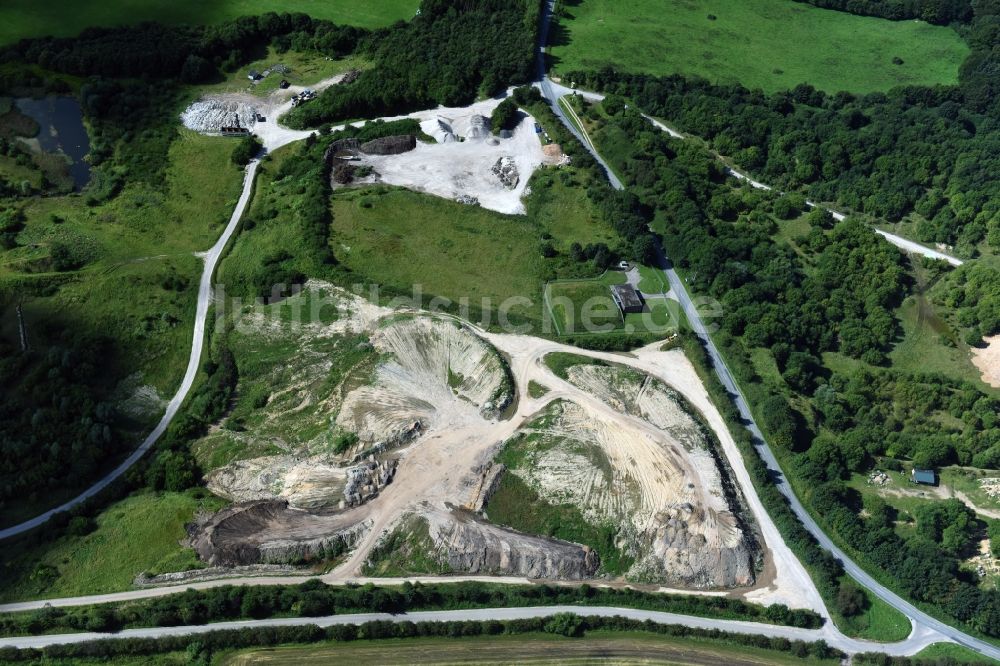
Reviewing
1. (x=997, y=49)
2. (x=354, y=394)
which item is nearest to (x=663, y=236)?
(x=354, y=394)

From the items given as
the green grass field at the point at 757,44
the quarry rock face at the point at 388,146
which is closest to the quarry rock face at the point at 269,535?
the quarry rock face at the point at 388,146

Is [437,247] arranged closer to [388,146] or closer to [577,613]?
[388,146]

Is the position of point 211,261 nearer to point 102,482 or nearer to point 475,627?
point 102,482

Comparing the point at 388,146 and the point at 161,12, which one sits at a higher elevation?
the point at 161,12

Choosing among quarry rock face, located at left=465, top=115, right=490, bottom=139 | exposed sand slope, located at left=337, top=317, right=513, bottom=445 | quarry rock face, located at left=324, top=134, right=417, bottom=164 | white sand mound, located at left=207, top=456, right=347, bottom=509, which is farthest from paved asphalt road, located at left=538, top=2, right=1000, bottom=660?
white sand mound, located at left=207, top=456, right=347, bottom=509

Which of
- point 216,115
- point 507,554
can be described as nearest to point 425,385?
point 507,554

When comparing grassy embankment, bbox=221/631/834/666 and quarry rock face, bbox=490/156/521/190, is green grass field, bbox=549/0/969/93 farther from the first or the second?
grassy embankment, bbox=221/631/834/666

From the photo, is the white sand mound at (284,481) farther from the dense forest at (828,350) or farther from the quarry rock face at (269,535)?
the dense forest at (828,350)

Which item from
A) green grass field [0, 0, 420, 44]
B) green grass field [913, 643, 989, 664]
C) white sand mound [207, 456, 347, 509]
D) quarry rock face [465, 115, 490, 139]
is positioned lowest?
green grass field [913, 643, 989, 664]
